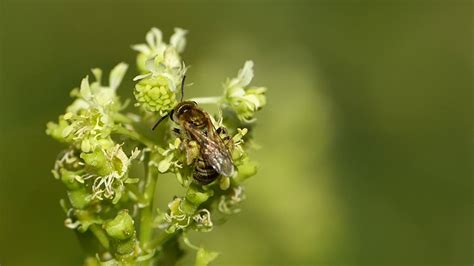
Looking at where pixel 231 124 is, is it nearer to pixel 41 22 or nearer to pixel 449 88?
pixel 41 22

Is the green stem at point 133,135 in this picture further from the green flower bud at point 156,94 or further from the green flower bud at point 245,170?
the green flower bud at point 245,170

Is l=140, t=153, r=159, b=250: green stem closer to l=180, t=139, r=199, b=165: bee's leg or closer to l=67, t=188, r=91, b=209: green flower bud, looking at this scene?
l=180, t=139, r=199, b=165: bee's leg

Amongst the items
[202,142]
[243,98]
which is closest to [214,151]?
[202,142]

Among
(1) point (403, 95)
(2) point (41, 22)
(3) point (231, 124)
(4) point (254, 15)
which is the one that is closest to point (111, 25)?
(2) point (41, 22)

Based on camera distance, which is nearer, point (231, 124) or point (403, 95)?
point (231, 124)

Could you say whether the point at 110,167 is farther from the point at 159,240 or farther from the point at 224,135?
the point at 224,135

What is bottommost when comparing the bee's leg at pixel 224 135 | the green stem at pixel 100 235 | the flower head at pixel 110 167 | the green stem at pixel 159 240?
the green stem at pixel 100 235

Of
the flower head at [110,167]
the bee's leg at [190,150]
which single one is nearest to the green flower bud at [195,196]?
the bee's leg at [190,150]
